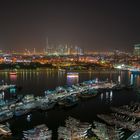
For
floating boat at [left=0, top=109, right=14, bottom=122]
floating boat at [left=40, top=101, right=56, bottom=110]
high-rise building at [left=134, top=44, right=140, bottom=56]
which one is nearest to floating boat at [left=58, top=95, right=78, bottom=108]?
floating boat at [left=40, top=101, right=56, bottom=110]

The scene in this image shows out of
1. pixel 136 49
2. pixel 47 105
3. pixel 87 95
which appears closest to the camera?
pixel 47 105

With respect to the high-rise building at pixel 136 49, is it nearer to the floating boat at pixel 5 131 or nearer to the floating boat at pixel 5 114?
the floating boat at pixel 5 114

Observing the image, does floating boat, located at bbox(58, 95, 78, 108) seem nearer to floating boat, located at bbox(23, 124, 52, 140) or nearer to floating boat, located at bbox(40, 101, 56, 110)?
floating boat, located at bbox(40, 101, 56, 110)

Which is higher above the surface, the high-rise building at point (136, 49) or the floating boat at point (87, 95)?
the high-rise building at point (136, 49)

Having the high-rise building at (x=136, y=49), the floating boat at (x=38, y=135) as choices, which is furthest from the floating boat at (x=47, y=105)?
the high-rise building at (x=136, y=49)

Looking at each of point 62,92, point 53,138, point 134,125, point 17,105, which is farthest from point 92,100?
point 53,138

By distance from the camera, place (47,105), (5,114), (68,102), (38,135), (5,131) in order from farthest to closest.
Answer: (68,102)
(47,105)
(5,114)
(5,131)
(38,135)

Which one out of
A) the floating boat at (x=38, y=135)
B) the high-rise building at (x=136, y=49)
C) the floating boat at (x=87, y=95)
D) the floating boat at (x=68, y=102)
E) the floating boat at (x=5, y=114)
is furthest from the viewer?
the high-rise building at (x=136, y=49)

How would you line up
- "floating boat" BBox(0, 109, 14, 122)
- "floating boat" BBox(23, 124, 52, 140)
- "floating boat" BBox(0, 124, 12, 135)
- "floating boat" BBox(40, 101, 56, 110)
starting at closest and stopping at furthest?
"floating boat" BBox(23, 124, 52, 140), "floating boat" BBox(0, 124, 12, 135), "floating boat" BBox(0, 109, 14, 122), "floating boat" BBox(40, 101, 56, 110)

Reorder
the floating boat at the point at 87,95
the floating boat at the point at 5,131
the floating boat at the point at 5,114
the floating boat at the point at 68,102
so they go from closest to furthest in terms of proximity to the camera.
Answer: the floating boat at the point at 5,131 < the floating boat at the point at 5,114 < the floating boat at the point at 68,102 < the floating boat at the point at 87,95

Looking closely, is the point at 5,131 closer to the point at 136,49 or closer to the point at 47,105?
the point at 47,105

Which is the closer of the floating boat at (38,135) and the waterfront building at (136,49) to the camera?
the floating boat at (38,135)

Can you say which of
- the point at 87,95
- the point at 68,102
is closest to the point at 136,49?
the point at 87,95
